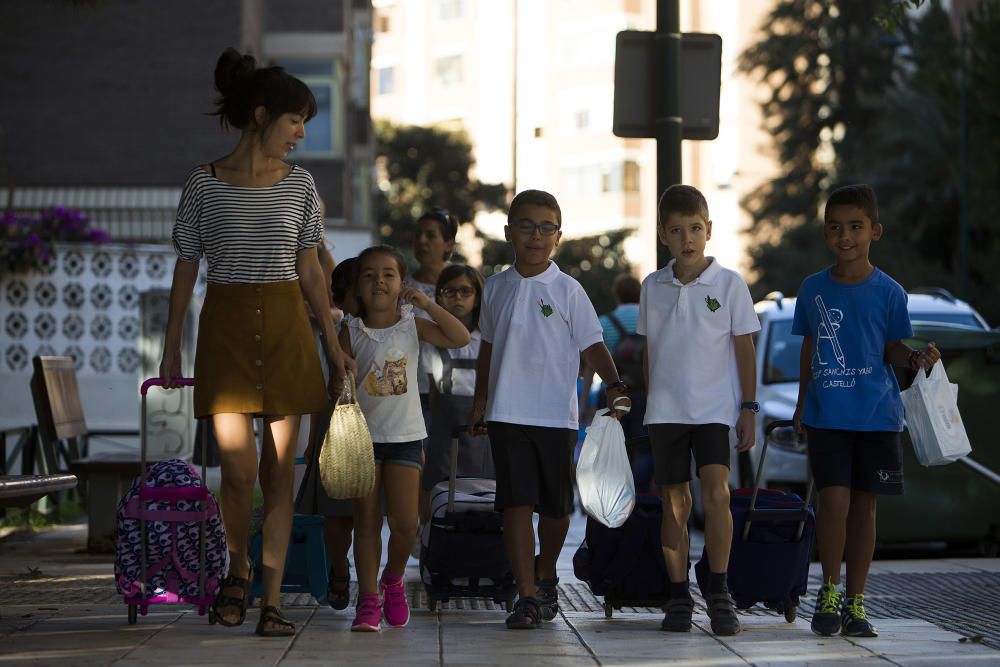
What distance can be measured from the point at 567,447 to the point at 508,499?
336mm

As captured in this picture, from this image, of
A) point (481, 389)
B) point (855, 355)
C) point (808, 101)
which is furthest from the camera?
point (808, 101)

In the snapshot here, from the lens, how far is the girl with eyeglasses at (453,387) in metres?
8.63

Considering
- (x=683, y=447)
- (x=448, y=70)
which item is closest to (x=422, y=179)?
(x=448, y=70)

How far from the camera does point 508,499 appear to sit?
7.20m

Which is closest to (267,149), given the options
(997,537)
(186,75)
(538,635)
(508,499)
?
(508,499)

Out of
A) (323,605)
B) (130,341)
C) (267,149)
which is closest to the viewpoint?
(267,149)

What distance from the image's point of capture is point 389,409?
23.3 ft

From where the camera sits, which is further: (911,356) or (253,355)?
(911,356)

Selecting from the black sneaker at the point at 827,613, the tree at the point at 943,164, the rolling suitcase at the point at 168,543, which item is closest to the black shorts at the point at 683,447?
the black sneaker at the point at 827,613

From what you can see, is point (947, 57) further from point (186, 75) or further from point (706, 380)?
point (706, 380)

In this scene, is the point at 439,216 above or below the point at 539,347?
above

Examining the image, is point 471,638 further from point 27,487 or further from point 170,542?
point 27,487

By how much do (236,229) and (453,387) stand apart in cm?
242

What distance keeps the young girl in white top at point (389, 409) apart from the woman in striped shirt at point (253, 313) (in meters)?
0.37
